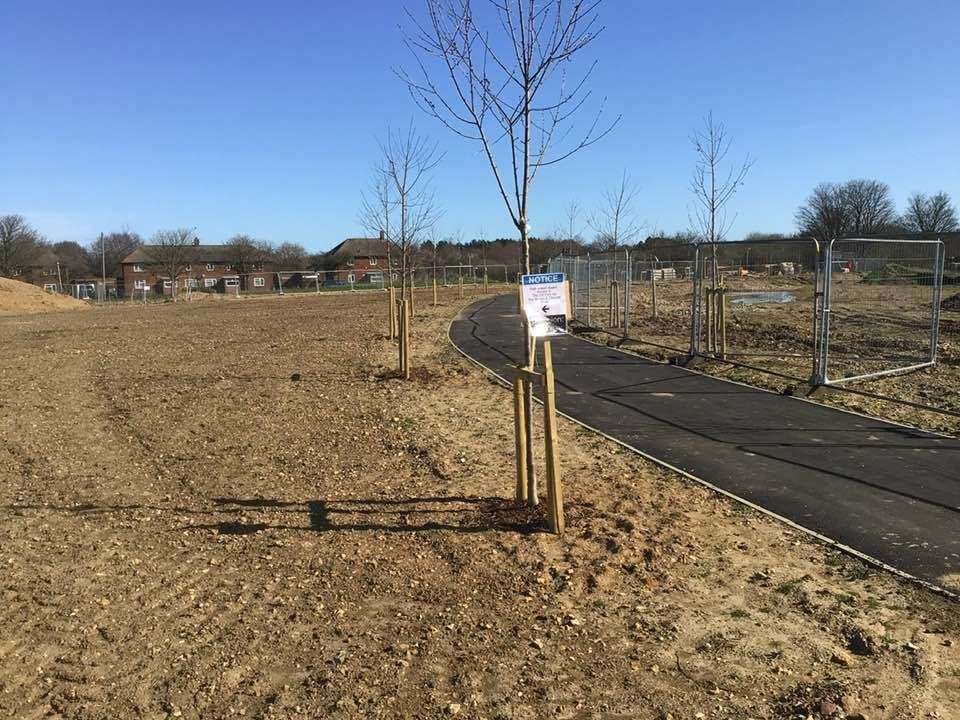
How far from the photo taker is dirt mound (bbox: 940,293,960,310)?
2270cm

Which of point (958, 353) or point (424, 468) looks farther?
point (958, 353)

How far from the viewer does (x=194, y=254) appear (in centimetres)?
7631

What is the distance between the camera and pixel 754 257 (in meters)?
20.1

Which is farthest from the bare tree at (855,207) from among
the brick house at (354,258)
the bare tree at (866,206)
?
the brick house at (354,258)

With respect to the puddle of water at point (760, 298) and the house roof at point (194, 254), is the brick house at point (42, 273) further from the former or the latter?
the puddle of water at point (760, 298)

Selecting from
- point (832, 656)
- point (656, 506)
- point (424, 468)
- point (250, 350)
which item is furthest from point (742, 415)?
point (250, 350)

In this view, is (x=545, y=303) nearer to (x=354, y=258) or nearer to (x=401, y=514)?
(x=401, y=514)

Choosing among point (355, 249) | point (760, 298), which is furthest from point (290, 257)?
point (760, 298)

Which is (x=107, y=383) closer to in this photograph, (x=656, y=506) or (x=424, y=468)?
(x=424, y=468)

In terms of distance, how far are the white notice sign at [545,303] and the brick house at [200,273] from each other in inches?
2336

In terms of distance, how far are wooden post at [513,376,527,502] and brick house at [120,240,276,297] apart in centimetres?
5894

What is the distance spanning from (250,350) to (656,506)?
11.8 meters

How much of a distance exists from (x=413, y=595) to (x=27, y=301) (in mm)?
44774

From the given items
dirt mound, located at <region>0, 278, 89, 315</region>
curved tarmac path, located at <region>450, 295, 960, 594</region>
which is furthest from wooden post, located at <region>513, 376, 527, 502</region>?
dirt mound, located at <region>0, 278, 89, 315</region>
